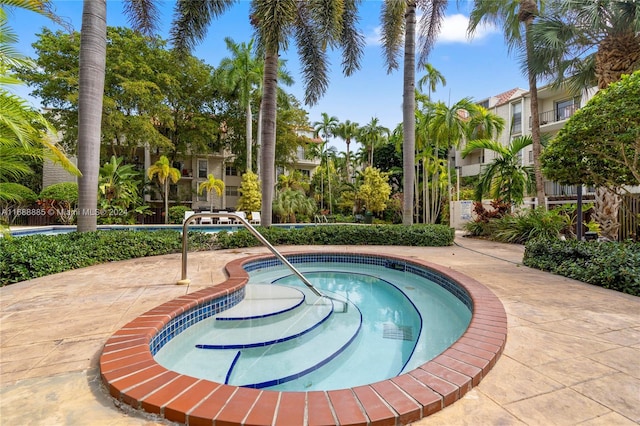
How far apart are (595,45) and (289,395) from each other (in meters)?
11.9

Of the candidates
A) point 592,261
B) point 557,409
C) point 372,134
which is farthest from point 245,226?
point 372,134

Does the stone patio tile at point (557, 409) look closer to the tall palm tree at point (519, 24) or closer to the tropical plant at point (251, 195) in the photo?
Result: the tall palm tree at point (519, 24)

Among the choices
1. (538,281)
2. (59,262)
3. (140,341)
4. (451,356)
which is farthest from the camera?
(59,262)

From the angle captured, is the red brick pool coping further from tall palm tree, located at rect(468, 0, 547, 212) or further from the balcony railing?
the balcony railing

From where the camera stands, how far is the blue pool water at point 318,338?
9.41ft

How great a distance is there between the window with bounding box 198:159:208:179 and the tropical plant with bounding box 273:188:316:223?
34.1 feet

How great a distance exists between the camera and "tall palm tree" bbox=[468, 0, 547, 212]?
10.7 metres

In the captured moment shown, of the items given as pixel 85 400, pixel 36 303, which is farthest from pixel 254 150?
pixel 85 400

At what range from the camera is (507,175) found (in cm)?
1223

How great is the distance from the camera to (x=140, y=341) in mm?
2600

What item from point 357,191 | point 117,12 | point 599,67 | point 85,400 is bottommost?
point 85,400

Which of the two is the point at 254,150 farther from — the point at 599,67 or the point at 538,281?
the point at 538,281

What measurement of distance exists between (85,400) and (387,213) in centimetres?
2289

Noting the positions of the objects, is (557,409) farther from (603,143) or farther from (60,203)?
(60,203)
